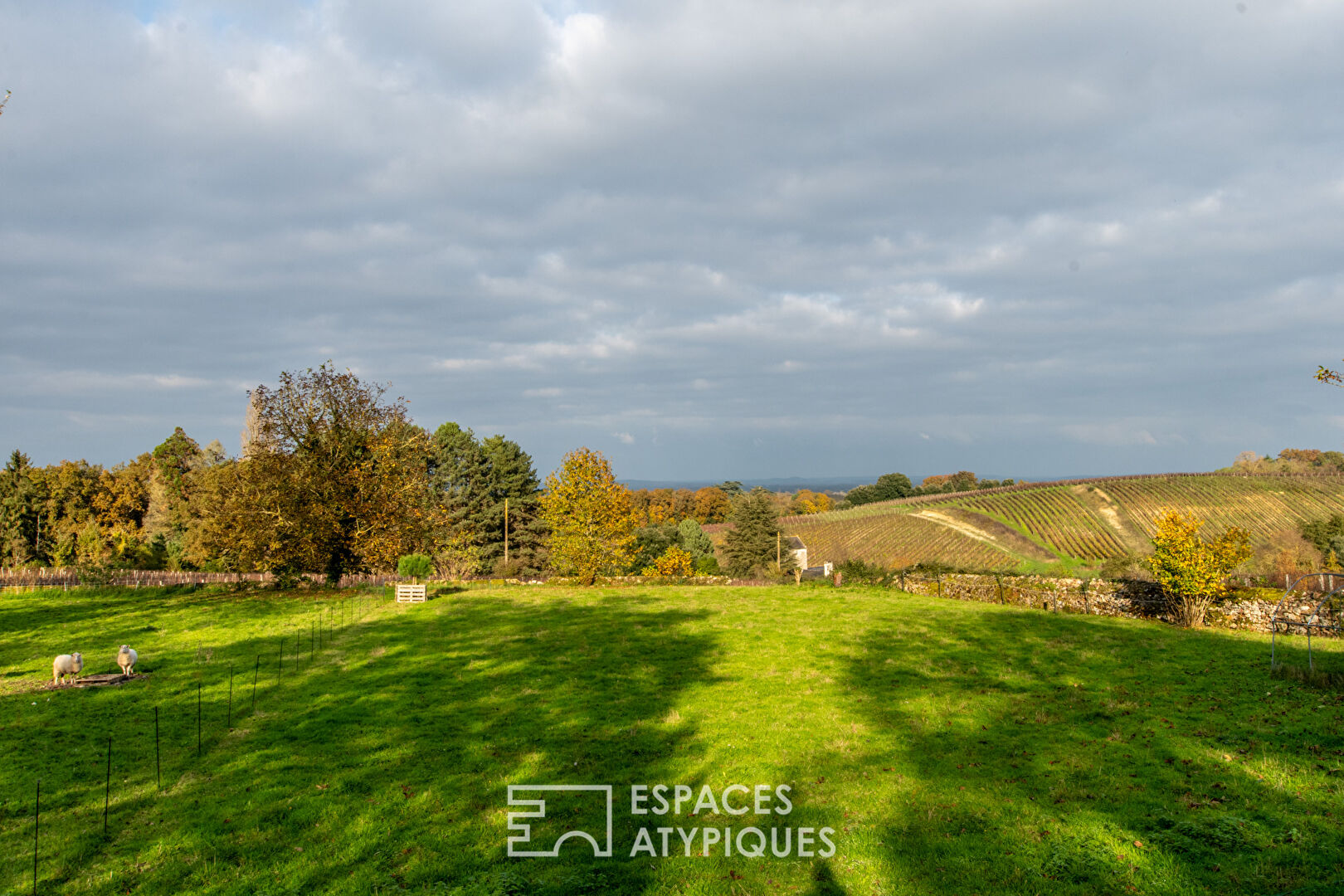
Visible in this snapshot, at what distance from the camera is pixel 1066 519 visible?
90.6 m

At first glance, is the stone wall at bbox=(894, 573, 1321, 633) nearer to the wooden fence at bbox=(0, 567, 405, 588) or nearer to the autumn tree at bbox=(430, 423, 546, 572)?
the wooden fence at bbox=(0, 567, 405, 588)

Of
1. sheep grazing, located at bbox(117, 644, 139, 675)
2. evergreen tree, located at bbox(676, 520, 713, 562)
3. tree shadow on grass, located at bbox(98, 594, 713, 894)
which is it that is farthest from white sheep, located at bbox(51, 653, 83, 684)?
evergreen tree, located at bbox(676, 520, 713, 562)

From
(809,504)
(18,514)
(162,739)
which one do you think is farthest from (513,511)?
(809,504)

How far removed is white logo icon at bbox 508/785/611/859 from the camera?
348 inches

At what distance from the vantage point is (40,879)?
7895 mm

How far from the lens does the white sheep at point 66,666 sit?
15734 millimetres

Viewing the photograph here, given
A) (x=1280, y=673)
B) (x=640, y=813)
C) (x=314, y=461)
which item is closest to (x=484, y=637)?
(x=640, y=813)

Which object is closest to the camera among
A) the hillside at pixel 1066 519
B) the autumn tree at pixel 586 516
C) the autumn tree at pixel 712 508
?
the autumn tree at pixel 586 516

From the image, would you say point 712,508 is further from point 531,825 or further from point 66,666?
point 531,825

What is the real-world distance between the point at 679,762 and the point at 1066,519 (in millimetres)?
96230

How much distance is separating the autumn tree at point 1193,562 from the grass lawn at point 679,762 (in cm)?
609

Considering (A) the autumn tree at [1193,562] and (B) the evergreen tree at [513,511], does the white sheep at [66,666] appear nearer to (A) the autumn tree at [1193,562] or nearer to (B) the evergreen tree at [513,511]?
(A) the autumn tree at [1193,562]

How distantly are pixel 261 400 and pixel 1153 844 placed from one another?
3761cm

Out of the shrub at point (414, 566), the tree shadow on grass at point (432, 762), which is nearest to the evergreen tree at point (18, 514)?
the shrub at point (414, 566)
